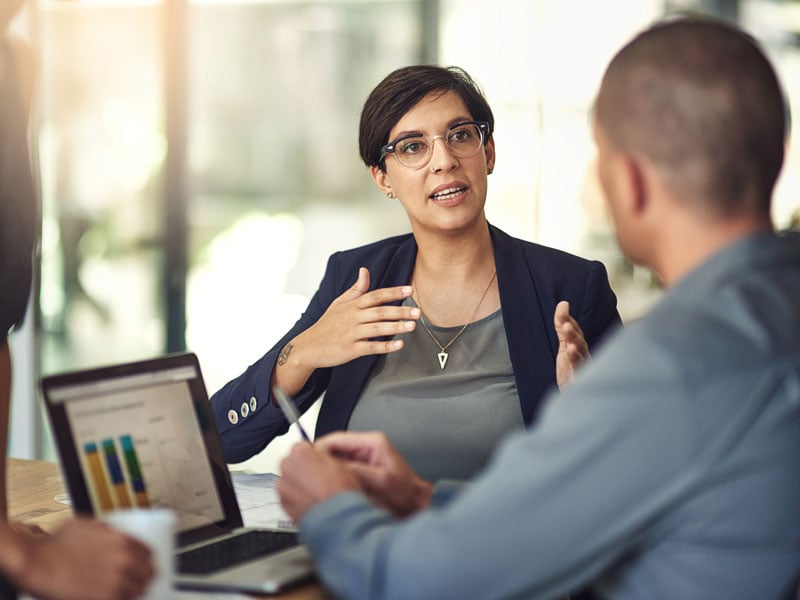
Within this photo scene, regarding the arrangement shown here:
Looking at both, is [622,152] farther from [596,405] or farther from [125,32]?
[125,32]

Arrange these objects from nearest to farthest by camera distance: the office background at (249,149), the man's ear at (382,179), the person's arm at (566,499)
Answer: the person's arm at (566,499)
the man's ear at (382,179)
the office background at (249,149)

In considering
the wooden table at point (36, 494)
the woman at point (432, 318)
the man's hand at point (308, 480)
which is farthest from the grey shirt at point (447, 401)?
the man's hand at point (308, 480)

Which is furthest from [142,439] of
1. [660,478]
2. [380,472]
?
[660,478]

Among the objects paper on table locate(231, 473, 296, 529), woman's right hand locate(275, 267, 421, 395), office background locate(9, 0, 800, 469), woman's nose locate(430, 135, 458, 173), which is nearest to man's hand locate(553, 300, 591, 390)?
woman's right hand locate(275, 267, 421, 395)

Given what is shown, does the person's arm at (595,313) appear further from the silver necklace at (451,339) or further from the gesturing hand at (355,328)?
the gesturing hand at (355,328)

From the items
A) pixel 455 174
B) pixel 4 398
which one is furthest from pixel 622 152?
pixel 455 174

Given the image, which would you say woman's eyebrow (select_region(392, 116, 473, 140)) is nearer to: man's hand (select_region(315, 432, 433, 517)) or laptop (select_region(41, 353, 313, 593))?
laptop (select_region(41, 353, 313, 593))

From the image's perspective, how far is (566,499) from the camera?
107cm

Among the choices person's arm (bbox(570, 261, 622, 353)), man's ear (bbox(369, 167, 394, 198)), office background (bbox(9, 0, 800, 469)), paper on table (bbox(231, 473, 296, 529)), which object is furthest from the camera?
office background (bbox(9, 0, 800, 469))

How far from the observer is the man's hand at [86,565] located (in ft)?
3.68

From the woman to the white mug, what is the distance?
98 centimetres

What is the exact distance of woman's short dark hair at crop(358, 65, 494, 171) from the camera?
7.88 feet

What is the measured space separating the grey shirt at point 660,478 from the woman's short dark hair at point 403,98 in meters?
1.32

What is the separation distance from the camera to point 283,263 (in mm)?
5117
